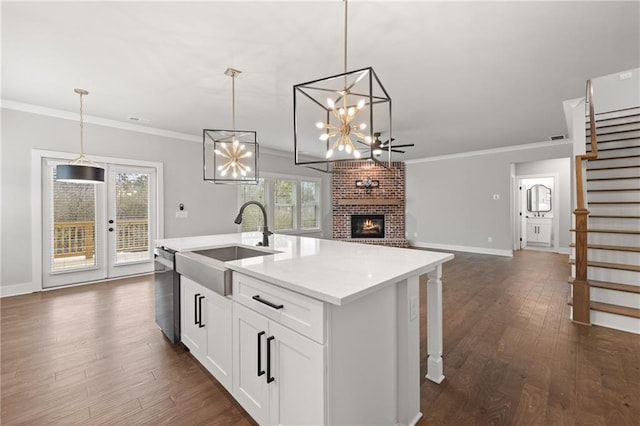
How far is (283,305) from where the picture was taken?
1265 mm

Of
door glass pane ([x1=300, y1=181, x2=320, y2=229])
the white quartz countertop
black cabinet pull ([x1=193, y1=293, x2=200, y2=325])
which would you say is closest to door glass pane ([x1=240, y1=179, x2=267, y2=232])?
door glass pane ([x1=300, y1=181, x2=320, y2=229])

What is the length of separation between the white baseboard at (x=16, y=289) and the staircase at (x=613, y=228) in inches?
267

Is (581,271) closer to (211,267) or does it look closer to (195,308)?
(211,267)

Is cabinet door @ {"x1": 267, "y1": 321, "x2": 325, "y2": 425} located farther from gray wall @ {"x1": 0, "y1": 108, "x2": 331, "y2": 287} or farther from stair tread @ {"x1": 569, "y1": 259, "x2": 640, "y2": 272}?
gray wall @ {"x1": 0, "y1": 108, "x2": 331, "y2": 287}

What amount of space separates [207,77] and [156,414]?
300 cm

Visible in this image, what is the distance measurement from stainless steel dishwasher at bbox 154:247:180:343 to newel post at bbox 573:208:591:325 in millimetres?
3891

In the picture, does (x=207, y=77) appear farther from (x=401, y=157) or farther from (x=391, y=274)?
(x=401, y=157)

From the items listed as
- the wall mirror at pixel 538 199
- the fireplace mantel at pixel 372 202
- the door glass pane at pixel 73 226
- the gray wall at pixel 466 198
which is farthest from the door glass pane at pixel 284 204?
the wall mirror at pixel 538 199

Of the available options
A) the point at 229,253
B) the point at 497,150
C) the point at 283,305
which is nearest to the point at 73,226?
the point at 229,253

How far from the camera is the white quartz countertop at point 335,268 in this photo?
3.72ft

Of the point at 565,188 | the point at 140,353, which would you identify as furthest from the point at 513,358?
the point at 565,188

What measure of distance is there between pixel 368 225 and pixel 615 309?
5.75 m

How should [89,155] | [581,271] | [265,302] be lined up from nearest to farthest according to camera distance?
[265,302] < [581,271] < [89,155]

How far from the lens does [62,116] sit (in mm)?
4078
